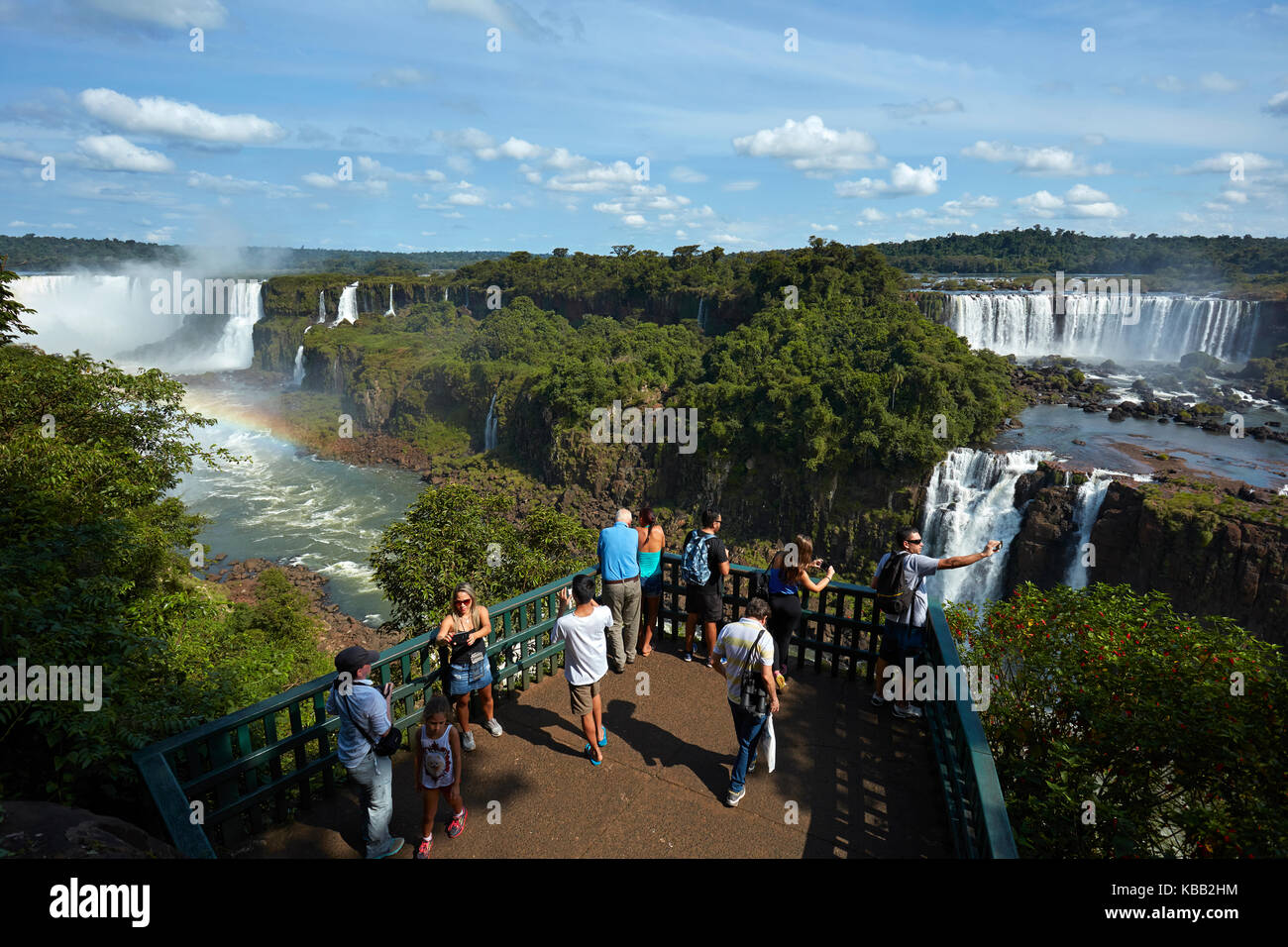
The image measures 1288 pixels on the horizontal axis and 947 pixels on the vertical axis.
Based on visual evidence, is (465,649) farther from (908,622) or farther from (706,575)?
(908,622)

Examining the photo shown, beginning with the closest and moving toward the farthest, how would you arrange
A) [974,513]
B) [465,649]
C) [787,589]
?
1. [465,649]
2. [787,589]
3. [974,513]

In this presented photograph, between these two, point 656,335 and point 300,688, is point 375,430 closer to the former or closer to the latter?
point 656,335

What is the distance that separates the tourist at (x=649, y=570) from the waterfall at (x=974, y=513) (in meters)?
27.6

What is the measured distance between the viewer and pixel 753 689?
5574 millimetres

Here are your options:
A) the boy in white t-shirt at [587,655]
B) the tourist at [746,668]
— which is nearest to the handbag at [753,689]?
the tourist at [746,668]

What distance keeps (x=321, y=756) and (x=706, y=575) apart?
390cm

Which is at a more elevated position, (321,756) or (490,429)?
(321,756)

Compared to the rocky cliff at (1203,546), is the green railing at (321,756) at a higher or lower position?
higher

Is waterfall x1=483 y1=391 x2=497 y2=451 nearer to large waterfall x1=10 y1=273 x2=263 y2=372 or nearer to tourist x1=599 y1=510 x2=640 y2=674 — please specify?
tourist x1=599 y1=510 x2=640 y2=674

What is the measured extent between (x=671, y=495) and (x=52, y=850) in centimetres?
4365

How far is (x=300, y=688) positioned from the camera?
5.28 m

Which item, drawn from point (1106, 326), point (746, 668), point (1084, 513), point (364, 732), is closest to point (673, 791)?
point (746, 668)

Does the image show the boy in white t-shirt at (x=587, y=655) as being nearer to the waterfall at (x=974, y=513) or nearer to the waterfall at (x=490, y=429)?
the waterfall at (x=974, y=513)

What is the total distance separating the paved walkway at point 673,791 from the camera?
5.30 meters
